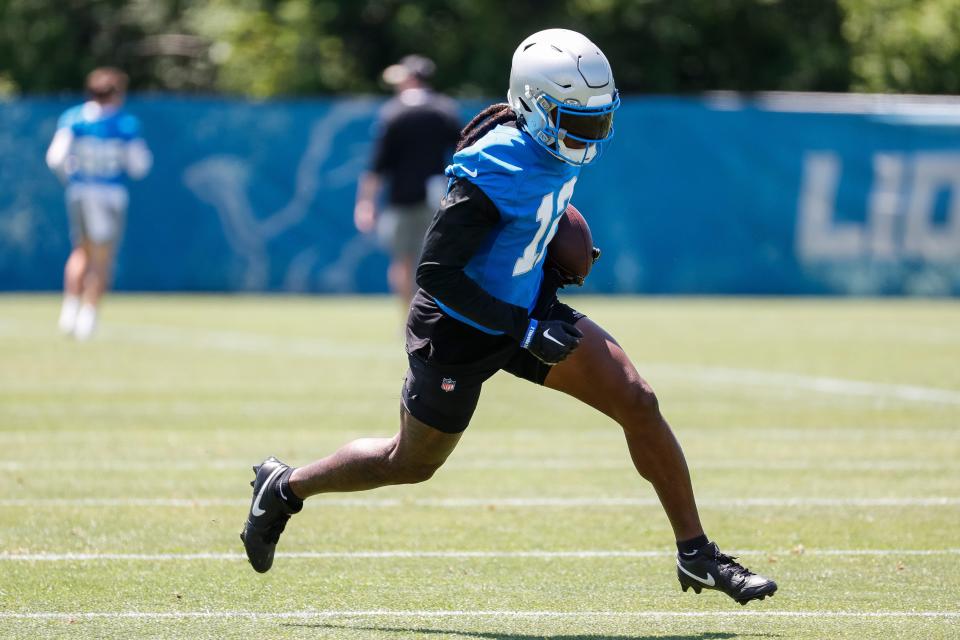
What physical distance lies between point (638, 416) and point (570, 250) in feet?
2.07

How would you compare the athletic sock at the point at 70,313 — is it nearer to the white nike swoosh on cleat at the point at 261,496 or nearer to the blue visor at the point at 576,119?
the white nike swoosh on cleat at the point at 261,496

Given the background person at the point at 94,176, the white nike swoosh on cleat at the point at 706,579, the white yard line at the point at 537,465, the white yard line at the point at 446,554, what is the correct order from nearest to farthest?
the white nike swoosh on cleat at the point at 706,579
the white yard line at the point at 446,554
the white yard line at the point at 537,465
the background person at the point at 94,176

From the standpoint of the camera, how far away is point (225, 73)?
3069 centimetres

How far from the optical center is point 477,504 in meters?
7.46

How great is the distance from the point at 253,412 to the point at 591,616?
547cm

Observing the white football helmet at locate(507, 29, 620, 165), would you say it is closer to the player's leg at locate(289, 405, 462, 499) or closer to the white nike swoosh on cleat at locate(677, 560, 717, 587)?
the player's leg at locate(289, 405, 462, 499)

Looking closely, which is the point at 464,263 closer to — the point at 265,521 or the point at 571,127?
the point at 571,127

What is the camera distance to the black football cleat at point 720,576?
5.20 meters

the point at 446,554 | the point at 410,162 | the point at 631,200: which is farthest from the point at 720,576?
the point at 631,200

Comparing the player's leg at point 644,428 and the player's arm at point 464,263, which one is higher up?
the player's arm at point 464,263

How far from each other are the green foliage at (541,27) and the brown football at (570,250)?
71.1 feet

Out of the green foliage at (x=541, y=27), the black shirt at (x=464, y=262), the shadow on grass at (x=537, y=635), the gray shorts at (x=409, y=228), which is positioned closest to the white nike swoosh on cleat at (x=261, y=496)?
the shadow on grass at (x=537, y=635)

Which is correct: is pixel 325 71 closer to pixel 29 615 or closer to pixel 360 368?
pixel 360 368

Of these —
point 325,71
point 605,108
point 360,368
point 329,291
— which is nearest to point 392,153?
point 360,368
